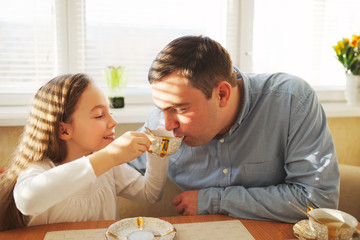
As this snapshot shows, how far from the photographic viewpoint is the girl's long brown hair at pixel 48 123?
4.39 feet

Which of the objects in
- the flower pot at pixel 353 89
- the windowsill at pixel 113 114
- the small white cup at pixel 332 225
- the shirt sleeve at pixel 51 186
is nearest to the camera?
the small white cup at pixel 332 225

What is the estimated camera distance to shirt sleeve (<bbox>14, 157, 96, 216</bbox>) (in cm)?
110

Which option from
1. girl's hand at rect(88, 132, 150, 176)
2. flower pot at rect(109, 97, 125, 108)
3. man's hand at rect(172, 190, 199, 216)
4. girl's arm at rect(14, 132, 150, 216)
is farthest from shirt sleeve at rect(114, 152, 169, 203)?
flower pot at rect(109, 97, 125, 108)

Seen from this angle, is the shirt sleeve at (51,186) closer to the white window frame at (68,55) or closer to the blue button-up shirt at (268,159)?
the blue button-up shirt at (268,159)

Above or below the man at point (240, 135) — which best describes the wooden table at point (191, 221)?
below

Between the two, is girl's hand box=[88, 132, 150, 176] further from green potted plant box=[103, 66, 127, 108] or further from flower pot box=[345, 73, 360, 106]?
flower pot box=[345, 73, 360, 106]

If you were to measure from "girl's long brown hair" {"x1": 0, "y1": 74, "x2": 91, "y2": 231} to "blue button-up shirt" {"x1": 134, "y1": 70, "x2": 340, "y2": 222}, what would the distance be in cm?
47

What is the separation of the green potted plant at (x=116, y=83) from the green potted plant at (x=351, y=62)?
1.57m

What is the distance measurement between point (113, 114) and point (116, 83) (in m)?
0.21

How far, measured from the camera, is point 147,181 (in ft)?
5.25

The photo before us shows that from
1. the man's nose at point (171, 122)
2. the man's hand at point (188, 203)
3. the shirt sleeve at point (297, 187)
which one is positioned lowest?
the man's hand at point (188, 203)

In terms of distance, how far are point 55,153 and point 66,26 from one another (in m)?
1.08

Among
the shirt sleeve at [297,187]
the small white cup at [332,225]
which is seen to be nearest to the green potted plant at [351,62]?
the shirt sleeve at [297,187]

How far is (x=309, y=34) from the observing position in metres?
2.72
